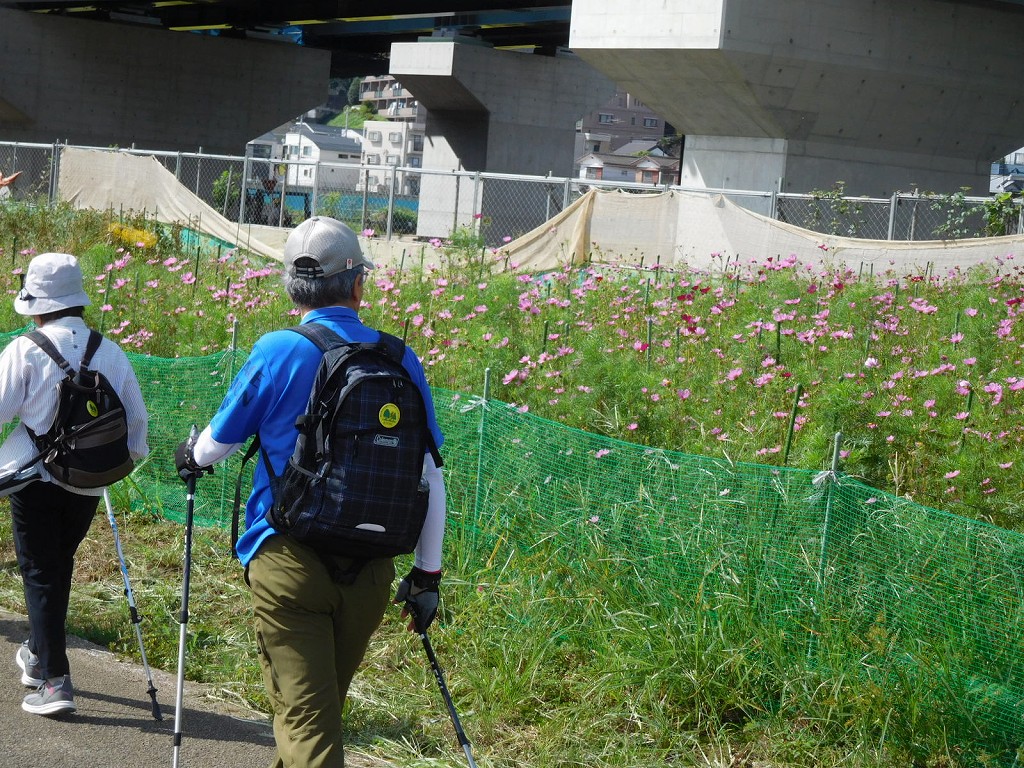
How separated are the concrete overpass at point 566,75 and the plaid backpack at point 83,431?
16.7 metres

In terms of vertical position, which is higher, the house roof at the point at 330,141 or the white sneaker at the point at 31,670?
the house roof at the point at 330,141

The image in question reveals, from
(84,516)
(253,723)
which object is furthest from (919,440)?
(84,516)

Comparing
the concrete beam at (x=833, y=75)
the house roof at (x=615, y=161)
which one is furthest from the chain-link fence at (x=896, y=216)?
the house roof at (x=615, y=161)

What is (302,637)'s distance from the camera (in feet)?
11.1

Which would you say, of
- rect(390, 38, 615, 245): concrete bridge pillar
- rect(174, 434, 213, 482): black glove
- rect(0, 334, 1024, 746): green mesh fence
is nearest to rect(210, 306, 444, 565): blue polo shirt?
rect(174, 434, 213, 482): black glove

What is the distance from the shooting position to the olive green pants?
3340mm

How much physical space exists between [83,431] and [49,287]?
1.95 feet

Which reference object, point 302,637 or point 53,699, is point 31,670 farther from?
point 302,637

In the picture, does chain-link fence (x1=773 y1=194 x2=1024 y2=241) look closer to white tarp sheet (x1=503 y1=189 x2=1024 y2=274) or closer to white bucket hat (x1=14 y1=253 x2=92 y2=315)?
white tarp sheet (x1=503 y1=189 x2=1024 y2=274)

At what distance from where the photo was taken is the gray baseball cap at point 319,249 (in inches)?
136

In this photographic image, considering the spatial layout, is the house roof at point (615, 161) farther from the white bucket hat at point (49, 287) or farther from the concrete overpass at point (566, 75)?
the white bucket hat at point (49, 287)

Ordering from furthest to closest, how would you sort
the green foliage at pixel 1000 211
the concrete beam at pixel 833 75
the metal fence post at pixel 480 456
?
1. the concrete beam at pixel 833 75
2. the green foliage at pixel 1000 211
3. the metal fence post at pixel 480 456

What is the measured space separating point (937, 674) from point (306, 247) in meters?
2.64

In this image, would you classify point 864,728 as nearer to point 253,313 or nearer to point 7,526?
point 7,526
